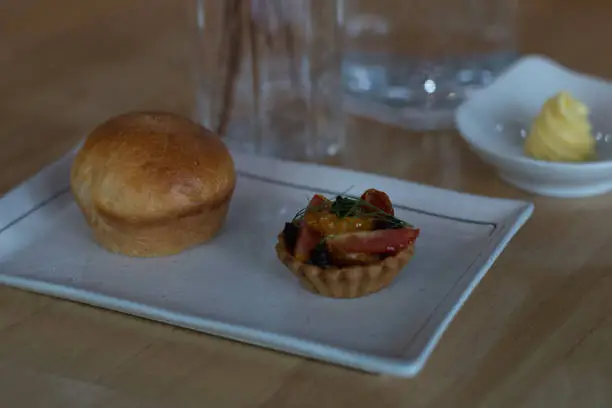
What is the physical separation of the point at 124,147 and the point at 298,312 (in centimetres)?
24

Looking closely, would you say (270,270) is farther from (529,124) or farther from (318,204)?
(529,124)

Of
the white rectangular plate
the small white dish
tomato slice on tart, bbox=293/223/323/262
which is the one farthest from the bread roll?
the small white dish

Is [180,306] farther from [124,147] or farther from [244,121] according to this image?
[244,121]

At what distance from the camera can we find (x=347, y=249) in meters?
0.79

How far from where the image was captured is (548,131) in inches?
39.6

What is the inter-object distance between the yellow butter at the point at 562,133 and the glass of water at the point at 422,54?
19 cm

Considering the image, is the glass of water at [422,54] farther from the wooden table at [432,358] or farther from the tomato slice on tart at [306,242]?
the tomato slice on tart at [306,242]

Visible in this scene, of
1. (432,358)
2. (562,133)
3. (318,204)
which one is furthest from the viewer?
(562,133)

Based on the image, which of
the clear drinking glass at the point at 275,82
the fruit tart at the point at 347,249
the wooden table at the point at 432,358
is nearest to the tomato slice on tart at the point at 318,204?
the fruit tart at the point at 347,249

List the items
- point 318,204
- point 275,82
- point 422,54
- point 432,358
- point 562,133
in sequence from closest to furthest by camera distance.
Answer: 1. point 432,358
2. point 318,204
3. point 562,133
4. point 275,82
5. point 422,54

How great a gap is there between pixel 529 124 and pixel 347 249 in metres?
0.43

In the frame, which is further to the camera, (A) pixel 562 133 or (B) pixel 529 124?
(B) pixel 529 124

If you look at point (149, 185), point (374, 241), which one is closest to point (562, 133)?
point (374, 241)

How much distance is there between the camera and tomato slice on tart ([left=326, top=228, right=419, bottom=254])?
79 cm
